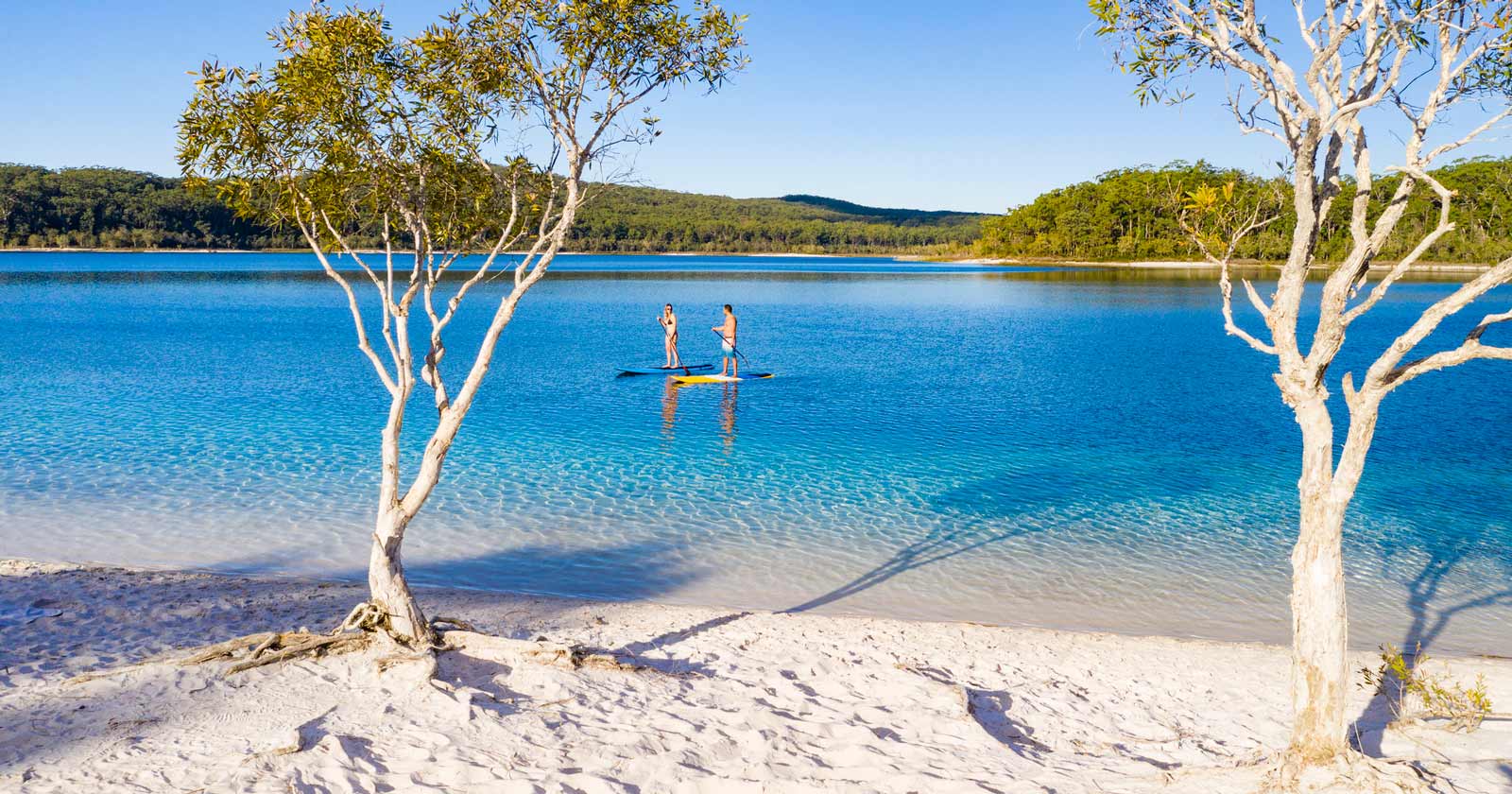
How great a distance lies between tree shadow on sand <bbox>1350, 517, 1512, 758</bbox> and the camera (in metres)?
6.32

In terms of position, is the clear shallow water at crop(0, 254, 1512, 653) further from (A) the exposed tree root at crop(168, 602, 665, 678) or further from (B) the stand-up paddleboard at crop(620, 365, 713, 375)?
(A) the exposed tree root at crop(168, 602, 665, 678)

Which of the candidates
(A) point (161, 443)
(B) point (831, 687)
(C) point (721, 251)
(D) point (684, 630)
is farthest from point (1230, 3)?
(C) point (721, 251)

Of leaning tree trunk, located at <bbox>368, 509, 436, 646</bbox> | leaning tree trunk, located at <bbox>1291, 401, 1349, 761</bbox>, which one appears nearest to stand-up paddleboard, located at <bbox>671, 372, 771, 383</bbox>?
leaning tree trunk, located at <bbox>368, 509, 436, 646</bbox>

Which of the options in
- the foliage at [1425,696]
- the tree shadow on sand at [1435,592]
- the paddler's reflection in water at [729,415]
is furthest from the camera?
the paddler's reflection in water at [729,415]

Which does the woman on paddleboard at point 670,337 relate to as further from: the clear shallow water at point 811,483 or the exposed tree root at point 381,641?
the exposed tree root at point 381,641

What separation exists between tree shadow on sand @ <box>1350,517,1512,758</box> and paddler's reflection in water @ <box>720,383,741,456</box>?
29.6 ft

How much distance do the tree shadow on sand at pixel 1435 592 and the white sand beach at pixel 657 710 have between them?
11cm

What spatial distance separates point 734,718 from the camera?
18.9 feet

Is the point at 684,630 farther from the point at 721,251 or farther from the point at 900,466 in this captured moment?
the point at 721,251

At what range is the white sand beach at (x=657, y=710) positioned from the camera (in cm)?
492

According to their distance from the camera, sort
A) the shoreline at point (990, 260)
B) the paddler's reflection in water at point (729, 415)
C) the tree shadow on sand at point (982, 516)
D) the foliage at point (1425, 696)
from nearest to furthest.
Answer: the foliage at point (1425, 696)
the tree shadow on sand at point (982, 516)
the paddler's reflection in water at point (729, 415)
the shoreline at point (990, 260)

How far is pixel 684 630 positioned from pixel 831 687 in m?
1.70

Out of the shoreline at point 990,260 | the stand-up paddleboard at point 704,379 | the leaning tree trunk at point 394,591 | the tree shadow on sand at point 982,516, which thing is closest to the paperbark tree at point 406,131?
the leaning tree trunk at point 394,591

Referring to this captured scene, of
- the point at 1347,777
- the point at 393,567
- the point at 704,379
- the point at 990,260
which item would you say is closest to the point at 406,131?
the point at 393,567
